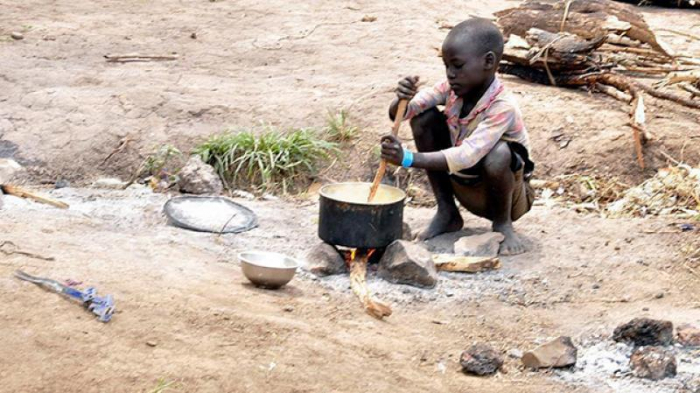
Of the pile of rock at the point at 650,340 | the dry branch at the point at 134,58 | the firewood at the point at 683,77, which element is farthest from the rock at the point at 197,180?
the firewood at the point at 683,77

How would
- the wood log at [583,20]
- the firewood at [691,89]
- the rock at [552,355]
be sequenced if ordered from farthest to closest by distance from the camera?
the wood log at [583,20]
the firewood at [691,89]
the rock at [552,355]

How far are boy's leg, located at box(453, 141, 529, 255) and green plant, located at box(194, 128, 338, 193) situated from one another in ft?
4.57

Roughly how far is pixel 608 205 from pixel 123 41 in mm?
4828

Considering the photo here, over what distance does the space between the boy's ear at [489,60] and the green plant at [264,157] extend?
5.87ft

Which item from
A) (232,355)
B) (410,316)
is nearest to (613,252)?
(410,316)

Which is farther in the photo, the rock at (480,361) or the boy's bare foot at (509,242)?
the boy's bare foot at (509,242)

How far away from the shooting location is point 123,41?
9.02m

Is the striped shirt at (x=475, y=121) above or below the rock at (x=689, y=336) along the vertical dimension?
above

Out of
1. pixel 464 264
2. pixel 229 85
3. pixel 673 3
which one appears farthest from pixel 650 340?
pixel 673 3

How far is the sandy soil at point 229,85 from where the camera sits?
6.48 meters

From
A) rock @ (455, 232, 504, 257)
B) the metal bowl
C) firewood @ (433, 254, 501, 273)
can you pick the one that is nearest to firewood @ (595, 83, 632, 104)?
rock @ (455, 232, 504, 257)

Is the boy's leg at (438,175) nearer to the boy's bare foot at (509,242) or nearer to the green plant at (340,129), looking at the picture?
the boy's bare foot at (509,242)

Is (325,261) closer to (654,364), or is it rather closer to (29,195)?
(654,364)

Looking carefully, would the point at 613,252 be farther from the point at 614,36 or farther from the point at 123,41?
the point at 123,41
